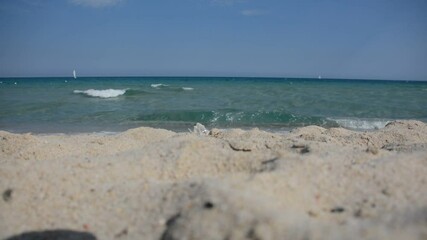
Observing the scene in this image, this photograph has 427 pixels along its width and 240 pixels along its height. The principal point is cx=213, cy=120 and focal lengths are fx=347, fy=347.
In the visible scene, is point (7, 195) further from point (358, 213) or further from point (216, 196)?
point (358, 213)

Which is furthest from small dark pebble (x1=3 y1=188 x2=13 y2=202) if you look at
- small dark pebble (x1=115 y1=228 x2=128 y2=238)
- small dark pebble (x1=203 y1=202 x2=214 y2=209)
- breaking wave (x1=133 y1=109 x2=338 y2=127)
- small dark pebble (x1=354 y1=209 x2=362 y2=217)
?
breaking wave (x1=133 y1=109 x2=338 y2=127)

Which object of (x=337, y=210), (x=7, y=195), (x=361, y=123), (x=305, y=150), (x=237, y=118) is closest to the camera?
(x=337, y=210)

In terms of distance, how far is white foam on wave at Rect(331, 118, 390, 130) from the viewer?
1229cm

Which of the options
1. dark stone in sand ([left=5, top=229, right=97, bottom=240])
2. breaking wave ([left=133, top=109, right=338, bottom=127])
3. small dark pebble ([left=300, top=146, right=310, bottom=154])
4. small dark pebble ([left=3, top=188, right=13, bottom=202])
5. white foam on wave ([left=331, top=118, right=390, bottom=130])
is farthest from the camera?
breaking wave ([left=133, top=109, right=338, bottom=127])

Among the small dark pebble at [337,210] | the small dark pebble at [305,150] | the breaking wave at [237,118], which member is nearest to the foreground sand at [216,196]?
the small dark pebble at [337,210]

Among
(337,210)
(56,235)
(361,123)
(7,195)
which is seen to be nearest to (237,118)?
(361,123)

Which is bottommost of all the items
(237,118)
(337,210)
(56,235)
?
(237,118)

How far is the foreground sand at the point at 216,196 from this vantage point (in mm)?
1967

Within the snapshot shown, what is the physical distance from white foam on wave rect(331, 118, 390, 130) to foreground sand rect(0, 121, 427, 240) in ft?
30.5

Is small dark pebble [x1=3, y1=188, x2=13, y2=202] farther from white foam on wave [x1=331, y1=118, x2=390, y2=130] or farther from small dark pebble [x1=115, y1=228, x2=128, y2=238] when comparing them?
Answer: white foam on wave [x1=331, y1=118, x2=390, y2=130]

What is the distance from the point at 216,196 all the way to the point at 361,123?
11.8 m

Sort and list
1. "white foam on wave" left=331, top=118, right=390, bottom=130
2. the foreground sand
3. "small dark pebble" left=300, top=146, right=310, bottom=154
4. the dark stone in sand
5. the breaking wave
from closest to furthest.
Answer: the foreground sand < the dark stone in sand < "small dark pebble" left=300, top=146, right=310, bottom=154 < "white foam on wave" left=331, top=118, right=390, bottom=130 < the breaking wave

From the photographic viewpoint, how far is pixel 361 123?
12742 mm

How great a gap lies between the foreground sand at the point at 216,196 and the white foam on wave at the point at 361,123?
30.5 ft
